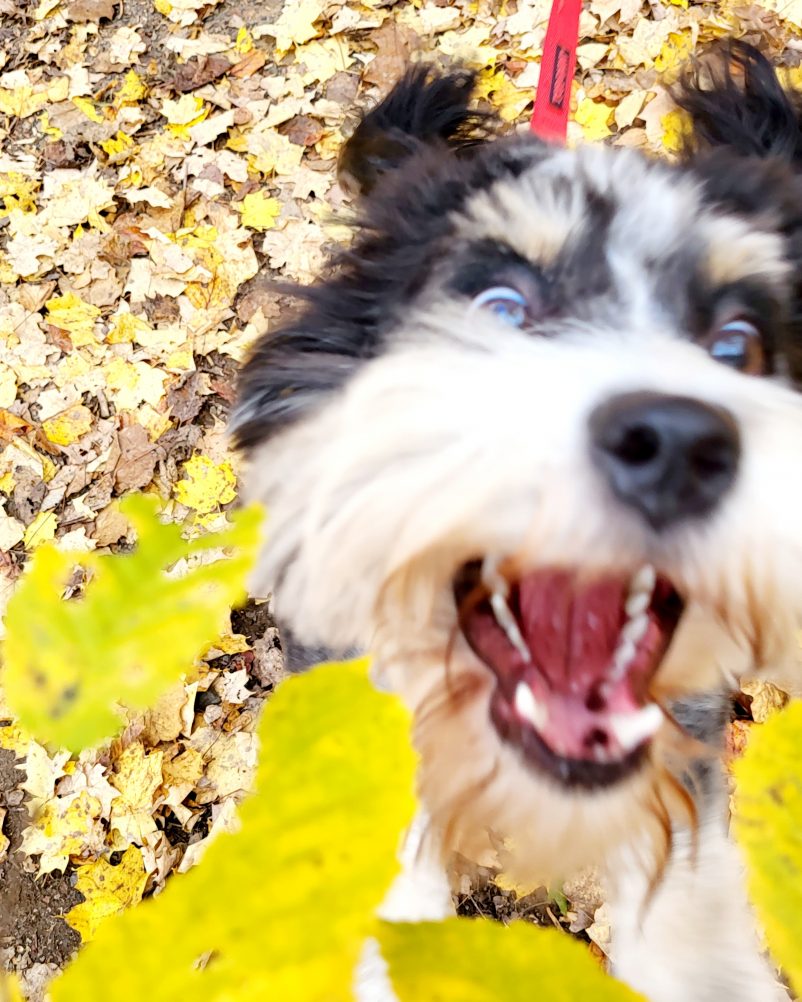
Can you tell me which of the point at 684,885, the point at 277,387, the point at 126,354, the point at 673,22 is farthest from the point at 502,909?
the point at 673,22

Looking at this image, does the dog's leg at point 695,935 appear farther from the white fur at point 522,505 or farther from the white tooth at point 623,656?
the white tooth at point 623,656

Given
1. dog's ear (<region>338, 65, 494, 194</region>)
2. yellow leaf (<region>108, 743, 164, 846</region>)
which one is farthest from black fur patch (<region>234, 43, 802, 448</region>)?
yellow leaf (<region>108, 743, 164, 846</region>)

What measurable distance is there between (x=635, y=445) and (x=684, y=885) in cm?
139

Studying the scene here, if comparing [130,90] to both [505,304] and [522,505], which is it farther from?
[522,505]

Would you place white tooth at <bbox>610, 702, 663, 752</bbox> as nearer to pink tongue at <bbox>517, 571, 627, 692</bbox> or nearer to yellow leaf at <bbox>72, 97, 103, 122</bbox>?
pink tongue at <bbox>517, 571, 627, 692</bbox>

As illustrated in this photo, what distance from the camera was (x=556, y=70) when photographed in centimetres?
227

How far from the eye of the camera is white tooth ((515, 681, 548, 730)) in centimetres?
133

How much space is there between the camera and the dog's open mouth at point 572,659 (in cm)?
132

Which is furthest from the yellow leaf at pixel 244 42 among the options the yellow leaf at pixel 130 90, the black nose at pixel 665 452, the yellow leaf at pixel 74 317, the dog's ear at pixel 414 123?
the black nose at pixel 665 452

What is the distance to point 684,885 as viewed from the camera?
195cm

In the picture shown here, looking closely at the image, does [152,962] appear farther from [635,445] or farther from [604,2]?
[604,2]

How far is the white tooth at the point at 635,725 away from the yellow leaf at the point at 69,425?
2.61 metres

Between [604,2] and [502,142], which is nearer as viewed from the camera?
[502,142]

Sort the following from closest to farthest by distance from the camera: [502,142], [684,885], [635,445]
Answer: [635,445], [502,142], [684,885]
